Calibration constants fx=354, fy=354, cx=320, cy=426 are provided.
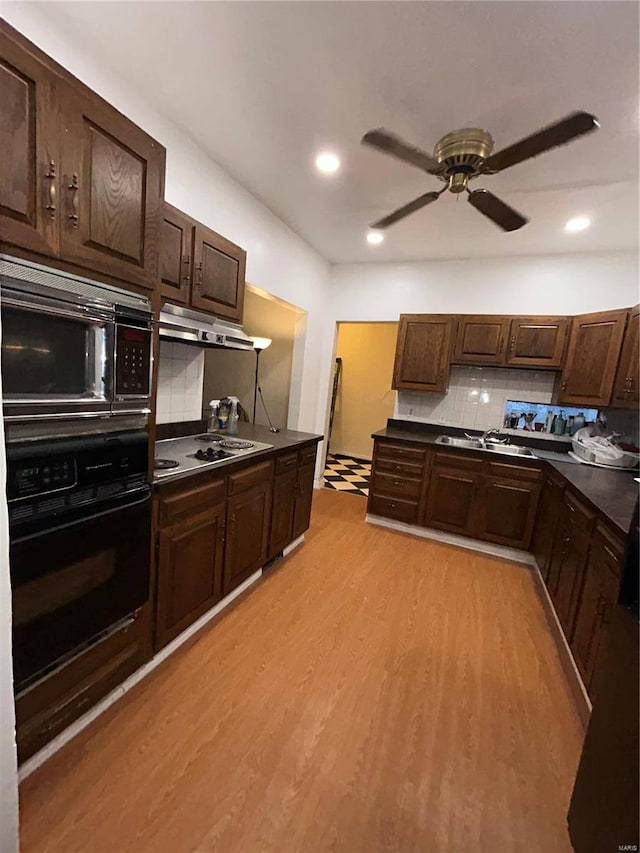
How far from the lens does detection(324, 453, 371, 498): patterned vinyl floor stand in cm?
454

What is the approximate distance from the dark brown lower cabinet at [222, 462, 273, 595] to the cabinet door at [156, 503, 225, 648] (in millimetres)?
75

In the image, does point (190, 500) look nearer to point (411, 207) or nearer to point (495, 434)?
point (411, 207)

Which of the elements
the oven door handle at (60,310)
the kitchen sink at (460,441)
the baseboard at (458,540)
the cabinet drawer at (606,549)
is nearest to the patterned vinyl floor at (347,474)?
the baseboard at (458,540)

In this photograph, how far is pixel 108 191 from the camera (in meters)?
1.13

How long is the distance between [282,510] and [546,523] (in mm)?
1969

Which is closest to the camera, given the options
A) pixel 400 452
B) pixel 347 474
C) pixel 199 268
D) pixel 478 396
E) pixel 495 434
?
pixel 199 268

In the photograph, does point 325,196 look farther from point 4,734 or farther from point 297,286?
point 4,734

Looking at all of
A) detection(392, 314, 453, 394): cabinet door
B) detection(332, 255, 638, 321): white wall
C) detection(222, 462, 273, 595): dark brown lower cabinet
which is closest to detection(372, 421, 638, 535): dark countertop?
detection(392, 314, 453, 394): cabinet door

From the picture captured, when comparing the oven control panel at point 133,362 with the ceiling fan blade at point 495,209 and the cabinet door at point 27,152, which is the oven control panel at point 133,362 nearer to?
the cabinet door at point 27,152

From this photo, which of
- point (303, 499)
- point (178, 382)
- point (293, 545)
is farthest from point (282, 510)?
point (178, 382)

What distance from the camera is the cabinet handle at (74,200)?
3.34ft

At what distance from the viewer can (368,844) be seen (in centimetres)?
110

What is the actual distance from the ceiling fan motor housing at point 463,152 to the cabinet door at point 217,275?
1.19m

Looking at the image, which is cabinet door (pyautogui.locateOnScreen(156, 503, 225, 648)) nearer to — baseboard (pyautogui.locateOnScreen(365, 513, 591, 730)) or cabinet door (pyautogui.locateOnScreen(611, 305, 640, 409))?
baseboard (pyautogui.locateOnScreen(365, 513, 591, 730))
